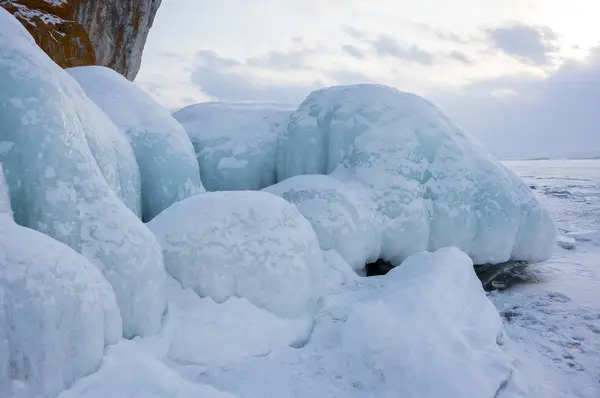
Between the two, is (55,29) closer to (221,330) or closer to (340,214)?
(340,214)

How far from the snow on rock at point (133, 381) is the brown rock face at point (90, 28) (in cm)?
624

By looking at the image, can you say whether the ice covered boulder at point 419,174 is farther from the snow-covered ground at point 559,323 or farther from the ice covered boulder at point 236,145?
the snow-covered ground at point 559,323

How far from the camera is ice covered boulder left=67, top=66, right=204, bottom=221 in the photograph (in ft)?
15.1

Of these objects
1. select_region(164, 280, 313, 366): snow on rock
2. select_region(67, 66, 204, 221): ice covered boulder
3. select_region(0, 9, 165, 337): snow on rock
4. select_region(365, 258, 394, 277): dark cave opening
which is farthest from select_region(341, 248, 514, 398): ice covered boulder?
select_region(67, 66, 204, 221): ice covered boulder

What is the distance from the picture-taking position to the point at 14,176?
7.72 ft

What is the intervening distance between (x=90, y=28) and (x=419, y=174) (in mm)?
9518

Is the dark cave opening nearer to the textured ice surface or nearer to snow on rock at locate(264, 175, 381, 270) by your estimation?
snow on rock at locate(264, 175, 381, 270)

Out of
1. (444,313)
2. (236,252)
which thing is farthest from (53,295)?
(444,313)

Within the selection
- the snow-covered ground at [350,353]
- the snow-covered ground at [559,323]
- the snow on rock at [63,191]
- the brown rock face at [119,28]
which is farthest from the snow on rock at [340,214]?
the brown rock face at [119,28]

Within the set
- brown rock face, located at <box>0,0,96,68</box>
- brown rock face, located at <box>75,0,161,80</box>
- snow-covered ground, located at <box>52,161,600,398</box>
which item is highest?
brown rock face, located at <box>75,0,161,80</box>

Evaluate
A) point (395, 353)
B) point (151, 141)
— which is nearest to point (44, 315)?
point (395, 353)

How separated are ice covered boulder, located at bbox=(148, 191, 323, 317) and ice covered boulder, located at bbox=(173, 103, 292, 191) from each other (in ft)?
7.77

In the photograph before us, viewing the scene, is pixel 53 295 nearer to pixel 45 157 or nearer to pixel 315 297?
pixel 45 157

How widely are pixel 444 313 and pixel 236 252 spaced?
155cm
